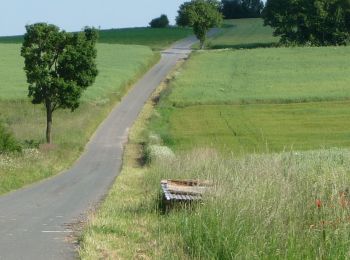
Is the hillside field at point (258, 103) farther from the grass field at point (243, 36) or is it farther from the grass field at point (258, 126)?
the grass field at point (243, 36)

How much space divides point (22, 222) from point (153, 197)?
302 cm

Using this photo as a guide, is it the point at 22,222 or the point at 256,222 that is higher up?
the point at 256,222

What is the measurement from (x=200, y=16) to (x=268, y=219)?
10758cm

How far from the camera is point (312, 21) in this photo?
110 m

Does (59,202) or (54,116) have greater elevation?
(59,202)

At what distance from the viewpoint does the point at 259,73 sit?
255 feet

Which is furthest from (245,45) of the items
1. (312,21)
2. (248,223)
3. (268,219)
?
(268,219)

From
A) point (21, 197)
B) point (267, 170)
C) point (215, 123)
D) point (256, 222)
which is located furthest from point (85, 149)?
point (256, 222)

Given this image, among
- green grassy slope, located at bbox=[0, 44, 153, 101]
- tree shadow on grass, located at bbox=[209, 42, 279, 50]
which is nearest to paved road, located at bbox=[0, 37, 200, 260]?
green grassy slope, located at bbox=[0, 44, 153, 101]

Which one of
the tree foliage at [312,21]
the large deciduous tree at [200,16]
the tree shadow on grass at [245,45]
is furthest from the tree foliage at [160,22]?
the tree foliage at [312,21]

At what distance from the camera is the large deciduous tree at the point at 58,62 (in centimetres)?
4819

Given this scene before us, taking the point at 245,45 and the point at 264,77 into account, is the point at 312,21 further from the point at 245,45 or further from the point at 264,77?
the point at 264,77

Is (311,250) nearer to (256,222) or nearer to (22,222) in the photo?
(256,222)

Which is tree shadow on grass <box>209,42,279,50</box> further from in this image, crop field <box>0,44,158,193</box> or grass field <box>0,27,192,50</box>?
crop field <box>0,44,158,193</box>
